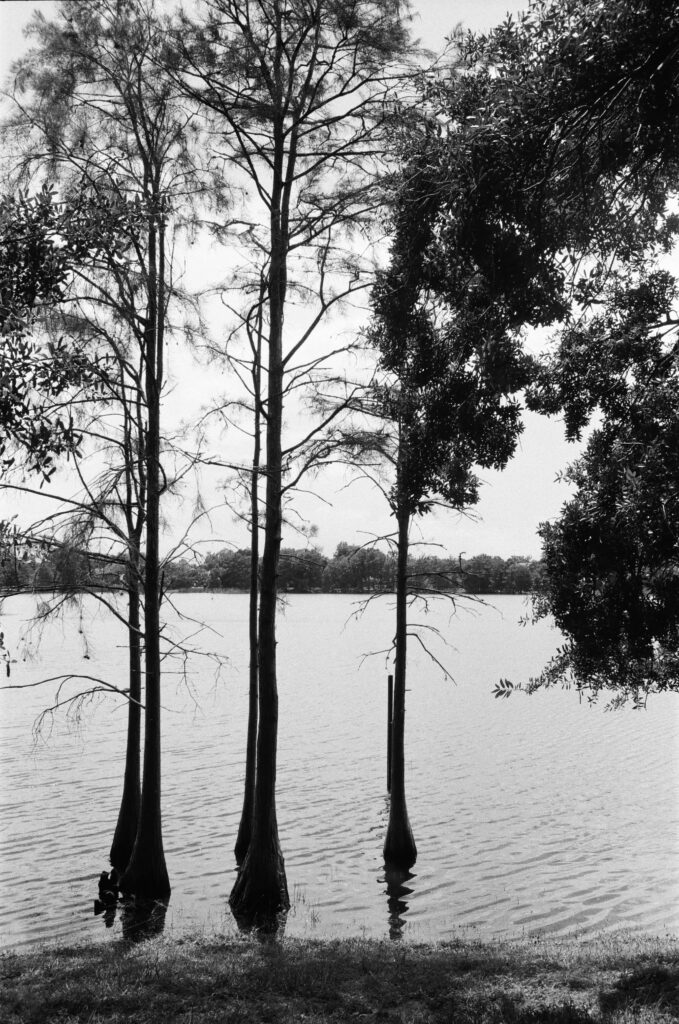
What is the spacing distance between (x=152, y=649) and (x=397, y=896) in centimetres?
663

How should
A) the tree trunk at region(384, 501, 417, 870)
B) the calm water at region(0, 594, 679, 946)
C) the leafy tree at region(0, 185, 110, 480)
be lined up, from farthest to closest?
the tree trunk at region(384, 501, 417, 870)
the calm water at region(0, 594, 679, 946)
the leafy tree at region(0, 185, 110, 480)

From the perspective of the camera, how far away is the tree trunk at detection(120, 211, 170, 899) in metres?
15.2

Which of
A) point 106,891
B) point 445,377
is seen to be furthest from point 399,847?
point 445,377

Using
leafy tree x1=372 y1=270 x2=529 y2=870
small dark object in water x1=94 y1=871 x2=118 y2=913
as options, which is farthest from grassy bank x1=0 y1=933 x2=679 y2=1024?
leafy tree x1=372 y1=270 x2=529 y2=870

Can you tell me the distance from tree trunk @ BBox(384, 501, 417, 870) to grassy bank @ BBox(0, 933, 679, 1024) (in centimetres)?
713

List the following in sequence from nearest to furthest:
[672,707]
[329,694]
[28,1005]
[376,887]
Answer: [28,1005], [376,887], [672,707], [329,694]

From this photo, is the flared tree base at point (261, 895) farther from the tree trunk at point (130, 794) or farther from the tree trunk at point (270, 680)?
the tree trunk at point (130, 794)

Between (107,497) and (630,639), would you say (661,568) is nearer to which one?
(630,639)

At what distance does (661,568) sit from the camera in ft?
34.2

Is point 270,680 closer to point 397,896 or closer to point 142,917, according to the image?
point 142,917

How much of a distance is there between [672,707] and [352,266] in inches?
1530

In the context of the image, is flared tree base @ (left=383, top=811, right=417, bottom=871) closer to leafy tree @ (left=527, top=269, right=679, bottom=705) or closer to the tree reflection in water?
the tree reflection in water

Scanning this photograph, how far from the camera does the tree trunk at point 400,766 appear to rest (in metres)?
18.0

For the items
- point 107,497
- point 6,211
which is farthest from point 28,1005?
point 107,497
